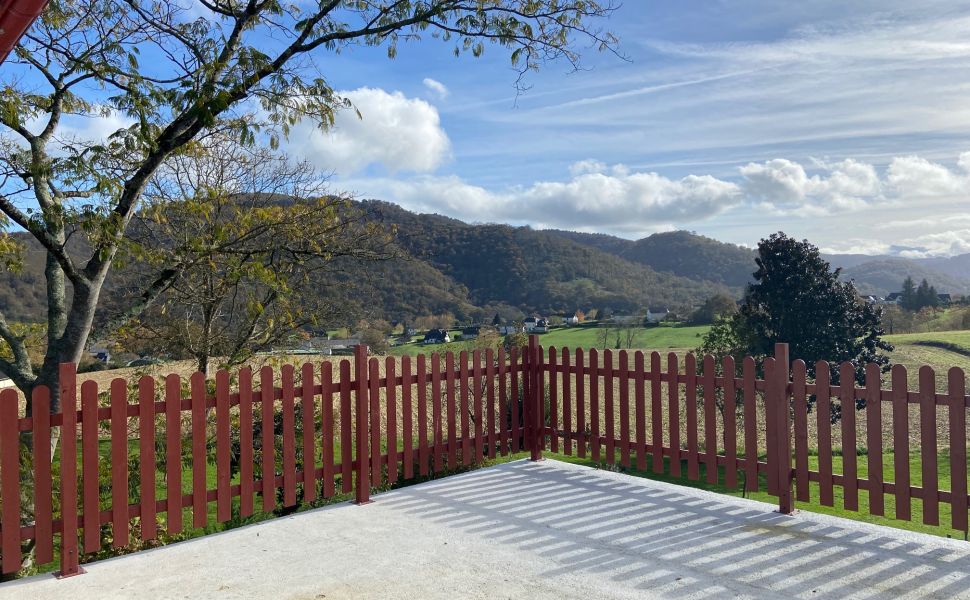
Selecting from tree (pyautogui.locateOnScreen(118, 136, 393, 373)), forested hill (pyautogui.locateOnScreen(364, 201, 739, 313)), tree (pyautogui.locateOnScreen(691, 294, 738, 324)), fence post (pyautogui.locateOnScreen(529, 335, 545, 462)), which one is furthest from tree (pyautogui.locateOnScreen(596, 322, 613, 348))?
fence post (pyautogui.locateOnScreen(529, 335, 545, 462))

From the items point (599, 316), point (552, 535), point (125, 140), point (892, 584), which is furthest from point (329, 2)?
point (599, 316)

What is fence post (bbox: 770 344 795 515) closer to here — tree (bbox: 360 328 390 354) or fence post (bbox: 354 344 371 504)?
fence post (bbox: 354 344 371 504)

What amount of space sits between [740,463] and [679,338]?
45.1 metres

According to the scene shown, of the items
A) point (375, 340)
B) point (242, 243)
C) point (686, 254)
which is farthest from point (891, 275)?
point (242, 243)

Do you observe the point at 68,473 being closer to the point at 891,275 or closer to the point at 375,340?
the point at 375,340

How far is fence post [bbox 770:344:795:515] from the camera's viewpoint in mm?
5797

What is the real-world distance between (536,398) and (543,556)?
3.09 meters

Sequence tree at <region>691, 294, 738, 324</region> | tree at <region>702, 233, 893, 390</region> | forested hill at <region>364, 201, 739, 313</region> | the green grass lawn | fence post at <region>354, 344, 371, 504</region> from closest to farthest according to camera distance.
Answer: fence post at <region>354, 344, 371, 504</region> < tree at <region>702, 233, 893, 390</region> < the green grass lawn < tree at <region>691, 294, 738, 324</region> < forested hill at <region>364, 201, 739, 313</region>

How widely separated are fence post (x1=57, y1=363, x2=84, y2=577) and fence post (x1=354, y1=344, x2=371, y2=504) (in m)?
2.24

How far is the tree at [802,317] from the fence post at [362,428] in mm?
21846

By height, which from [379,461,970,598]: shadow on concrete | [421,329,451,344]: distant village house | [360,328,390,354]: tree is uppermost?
[360,328,390,354]: tree

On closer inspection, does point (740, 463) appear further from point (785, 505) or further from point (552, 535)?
point (552, 535)

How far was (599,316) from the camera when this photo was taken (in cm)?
6209

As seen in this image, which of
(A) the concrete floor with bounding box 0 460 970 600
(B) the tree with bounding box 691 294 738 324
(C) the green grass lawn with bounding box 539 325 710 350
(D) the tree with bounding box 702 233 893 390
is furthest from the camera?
(B) the tree with bounding box 691 294 738 324
